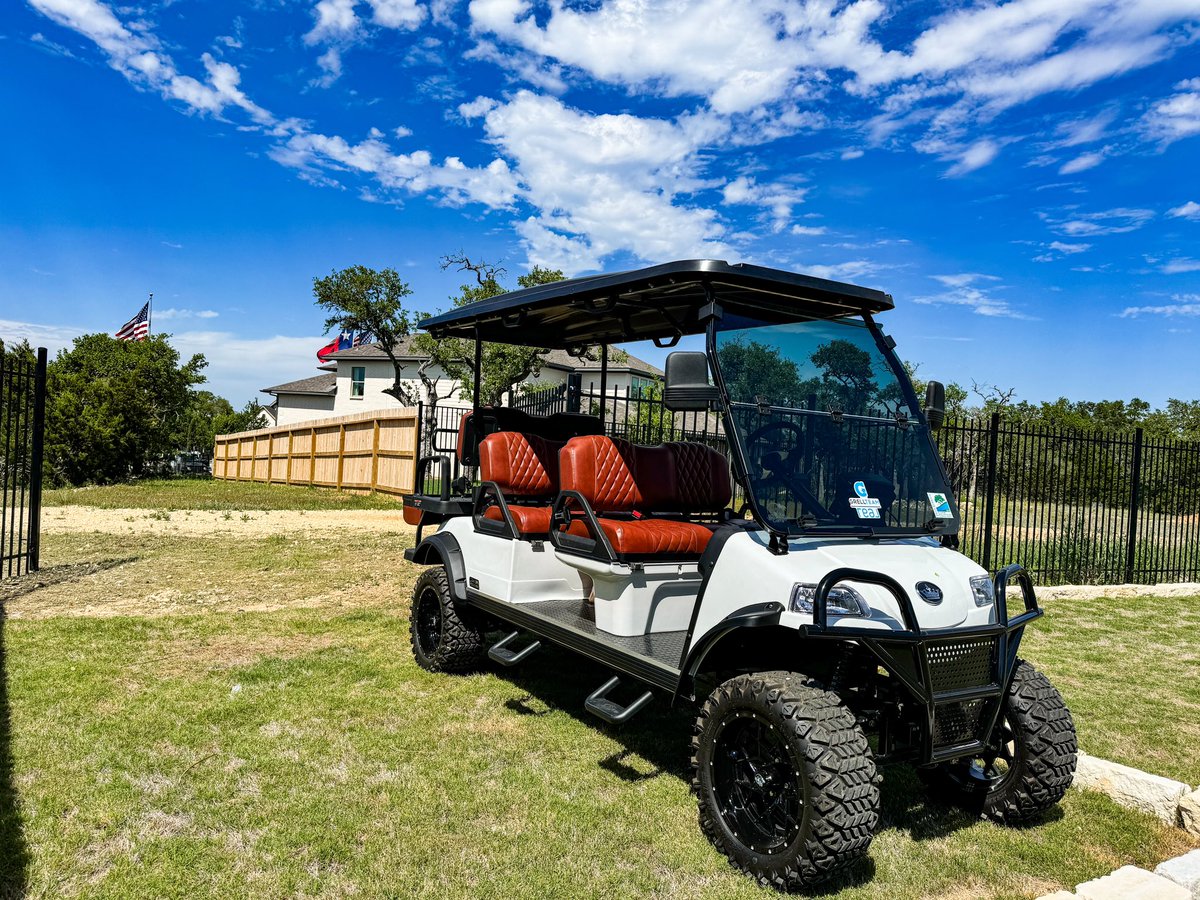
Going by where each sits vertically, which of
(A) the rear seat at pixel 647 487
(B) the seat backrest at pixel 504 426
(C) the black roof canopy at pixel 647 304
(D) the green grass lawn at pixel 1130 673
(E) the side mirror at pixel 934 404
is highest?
(C) the black roof canopy at pixel 647 304

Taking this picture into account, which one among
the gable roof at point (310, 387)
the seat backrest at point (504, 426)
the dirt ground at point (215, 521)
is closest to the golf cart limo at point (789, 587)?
the seat backrest at point (504, 426)

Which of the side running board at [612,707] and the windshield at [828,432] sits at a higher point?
the windshield at [828,432]

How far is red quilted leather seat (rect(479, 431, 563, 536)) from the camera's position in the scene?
5.59m

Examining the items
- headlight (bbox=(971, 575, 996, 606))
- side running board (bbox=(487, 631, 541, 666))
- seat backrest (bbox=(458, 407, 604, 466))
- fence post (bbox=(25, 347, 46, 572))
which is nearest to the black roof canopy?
seat backrest (bbox=(458, 407, 604, 466))

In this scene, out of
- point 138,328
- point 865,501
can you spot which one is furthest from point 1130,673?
point 138,328

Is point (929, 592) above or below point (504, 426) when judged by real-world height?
below

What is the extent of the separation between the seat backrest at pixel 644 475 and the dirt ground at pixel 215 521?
25.9 feet

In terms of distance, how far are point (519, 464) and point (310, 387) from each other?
149 ft

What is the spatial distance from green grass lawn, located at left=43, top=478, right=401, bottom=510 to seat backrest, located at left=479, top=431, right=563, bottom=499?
1175cm

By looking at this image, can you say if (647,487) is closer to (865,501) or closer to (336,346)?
(865,501)

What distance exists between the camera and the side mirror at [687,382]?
348 centimetres

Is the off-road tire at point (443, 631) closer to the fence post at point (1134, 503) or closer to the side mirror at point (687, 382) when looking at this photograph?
the side mirror at point (687, 382)

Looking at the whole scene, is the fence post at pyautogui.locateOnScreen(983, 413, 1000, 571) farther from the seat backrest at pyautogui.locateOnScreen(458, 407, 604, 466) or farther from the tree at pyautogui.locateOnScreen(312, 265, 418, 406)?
the tree at pyautogui.locateOnScreen(312, 265, 418, 406)

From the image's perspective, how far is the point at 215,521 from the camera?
45.2ft
